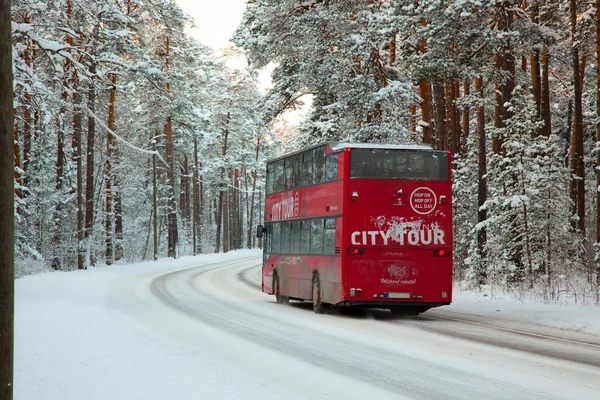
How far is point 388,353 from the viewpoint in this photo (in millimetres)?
12109

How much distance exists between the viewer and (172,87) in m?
59.8

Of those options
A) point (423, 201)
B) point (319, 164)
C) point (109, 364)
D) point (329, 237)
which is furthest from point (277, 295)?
point (109, 364)

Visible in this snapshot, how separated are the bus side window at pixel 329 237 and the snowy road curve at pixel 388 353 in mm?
1646

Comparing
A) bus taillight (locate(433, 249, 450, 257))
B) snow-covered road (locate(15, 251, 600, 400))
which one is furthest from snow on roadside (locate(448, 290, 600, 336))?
bus taillight (locate(433, 249, 450, 257))

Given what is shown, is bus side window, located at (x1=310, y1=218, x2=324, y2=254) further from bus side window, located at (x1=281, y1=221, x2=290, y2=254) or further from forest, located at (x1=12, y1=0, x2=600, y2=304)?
forest, located at (x1=12, y1=0, x2=600, y2=304)

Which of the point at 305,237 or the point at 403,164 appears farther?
the point at 305,237

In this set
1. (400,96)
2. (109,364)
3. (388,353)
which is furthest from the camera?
(400,96)

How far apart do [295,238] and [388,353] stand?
1032 cm

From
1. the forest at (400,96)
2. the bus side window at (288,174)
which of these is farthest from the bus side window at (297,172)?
the forest at (400,96)

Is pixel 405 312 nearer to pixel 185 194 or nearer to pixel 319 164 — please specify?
pixel 319 164

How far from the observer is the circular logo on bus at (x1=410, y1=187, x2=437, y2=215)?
18391 mm

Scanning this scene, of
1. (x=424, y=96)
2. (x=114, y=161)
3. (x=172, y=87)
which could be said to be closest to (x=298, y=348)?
(x=424, y=96)

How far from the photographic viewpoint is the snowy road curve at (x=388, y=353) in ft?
29.3

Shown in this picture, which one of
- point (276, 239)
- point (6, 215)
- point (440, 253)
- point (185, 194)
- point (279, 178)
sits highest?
point (185, 194)
